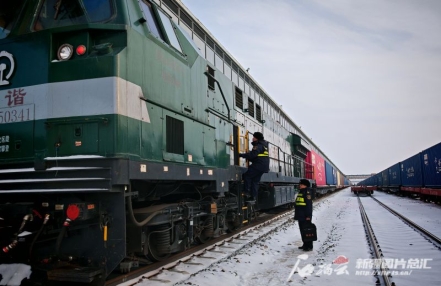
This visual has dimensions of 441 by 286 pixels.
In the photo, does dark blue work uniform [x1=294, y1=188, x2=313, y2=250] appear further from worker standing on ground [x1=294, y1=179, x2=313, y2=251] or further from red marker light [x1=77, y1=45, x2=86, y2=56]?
red marker light [x1=77, y1=45, x2=86, y2=56]

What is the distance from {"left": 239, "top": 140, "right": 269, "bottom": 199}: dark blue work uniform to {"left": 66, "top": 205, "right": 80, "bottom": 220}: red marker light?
4497 millimetres

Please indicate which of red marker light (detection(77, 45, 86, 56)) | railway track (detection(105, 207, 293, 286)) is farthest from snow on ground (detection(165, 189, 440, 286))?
red marker light (detection(77, 45, 86, 56))

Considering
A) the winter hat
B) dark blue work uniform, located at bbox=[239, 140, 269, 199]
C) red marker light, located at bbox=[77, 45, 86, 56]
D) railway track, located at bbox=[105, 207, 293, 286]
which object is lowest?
railway track, located at bbox=[105, 207, 293, 286]

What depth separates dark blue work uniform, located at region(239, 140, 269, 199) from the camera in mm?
7613

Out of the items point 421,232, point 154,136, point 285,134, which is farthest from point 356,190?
point 154,136

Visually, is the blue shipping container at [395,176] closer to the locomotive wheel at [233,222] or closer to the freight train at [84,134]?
the locomotive wheel at [233,222]

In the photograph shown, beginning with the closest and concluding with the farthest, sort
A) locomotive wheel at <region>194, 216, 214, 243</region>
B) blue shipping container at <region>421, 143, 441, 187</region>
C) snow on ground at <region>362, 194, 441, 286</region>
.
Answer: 1. snow on ground at <region>362, 194, 441, 286</region>
2. locomotive wheel at <region>194, 216, 214, 243</region>
3. blue shipping container at <region>421, 143, 441, 187</region>

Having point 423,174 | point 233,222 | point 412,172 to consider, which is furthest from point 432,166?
point 233,222

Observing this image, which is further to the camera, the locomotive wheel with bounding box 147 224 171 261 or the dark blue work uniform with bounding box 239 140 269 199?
the dark blue work uniform with bounding box 239 140 269 199

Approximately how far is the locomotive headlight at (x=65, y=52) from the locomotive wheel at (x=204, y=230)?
3.52 meters

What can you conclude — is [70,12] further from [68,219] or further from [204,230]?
[204,230]

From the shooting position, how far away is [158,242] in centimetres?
508

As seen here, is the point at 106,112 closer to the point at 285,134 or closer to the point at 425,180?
the point at 285,134

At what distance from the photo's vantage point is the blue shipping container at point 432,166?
1822 cm
